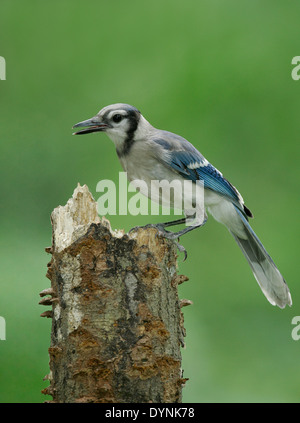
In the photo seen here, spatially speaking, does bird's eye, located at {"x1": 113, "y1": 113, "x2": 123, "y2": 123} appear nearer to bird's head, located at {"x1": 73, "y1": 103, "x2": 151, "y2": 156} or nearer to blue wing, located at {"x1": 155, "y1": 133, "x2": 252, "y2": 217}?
bird's head, located at {"x1": 73, "y1": 103, "x2": 151, "y2": 156}

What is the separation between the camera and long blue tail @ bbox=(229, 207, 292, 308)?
11.9ft

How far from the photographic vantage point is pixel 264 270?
3.71 m

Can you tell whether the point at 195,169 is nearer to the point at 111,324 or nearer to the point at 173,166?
the point at 173,166

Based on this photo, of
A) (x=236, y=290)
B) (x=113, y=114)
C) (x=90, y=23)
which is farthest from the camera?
(x=90, y=23)

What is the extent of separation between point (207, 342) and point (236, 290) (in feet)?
1.63

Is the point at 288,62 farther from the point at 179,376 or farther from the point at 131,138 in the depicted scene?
the point at 179,376

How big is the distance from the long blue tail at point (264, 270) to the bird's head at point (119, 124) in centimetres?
74

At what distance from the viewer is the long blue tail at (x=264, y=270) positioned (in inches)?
142

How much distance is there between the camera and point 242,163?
4770 millimetres

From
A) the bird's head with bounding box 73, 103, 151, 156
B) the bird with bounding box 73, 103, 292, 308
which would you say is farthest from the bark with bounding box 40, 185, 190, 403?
the bird's head with bounding box 73, 103, 151, 156

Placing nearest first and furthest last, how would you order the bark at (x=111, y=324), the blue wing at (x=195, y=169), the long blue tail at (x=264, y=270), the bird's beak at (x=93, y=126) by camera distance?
the bark at (x=111, y=324) → the bird's beak at (x=93, y=126) → the blue wing at (x=195, y=169) → the long blue tail at (x=264, y=270)

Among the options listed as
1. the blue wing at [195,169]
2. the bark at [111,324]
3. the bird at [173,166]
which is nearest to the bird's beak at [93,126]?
the bird at [173,166]

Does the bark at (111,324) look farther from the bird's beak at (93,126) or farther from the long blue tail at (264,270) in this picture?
the long blue tail at (264,270)
